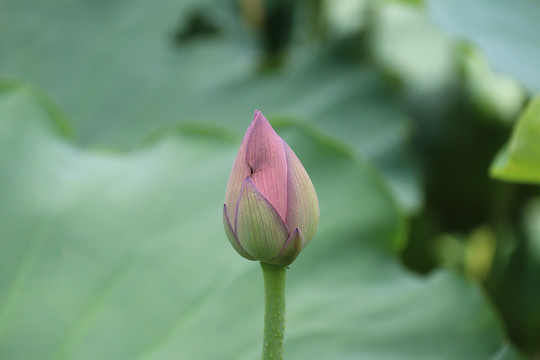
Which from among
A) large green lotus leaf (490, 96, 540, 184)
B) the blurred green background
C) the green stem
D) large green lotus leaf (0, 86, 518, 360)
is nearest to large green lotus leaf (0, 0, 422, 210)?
the blurred green background

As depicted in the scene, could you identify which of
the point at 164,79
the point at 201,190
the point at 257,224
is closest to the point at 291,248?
the point at 257,224

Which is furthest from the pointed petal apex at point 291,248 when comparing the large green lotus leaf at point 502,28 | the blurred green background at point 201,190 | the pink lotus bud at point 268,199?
the large green lotus leaf at point 502,28

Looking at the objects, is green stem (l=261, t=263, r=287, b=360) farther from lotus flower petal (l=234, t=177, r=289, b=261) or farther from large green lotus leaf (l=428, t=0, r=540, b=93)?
large green lotus leaf (l=428, t=0, r=540, b=93)

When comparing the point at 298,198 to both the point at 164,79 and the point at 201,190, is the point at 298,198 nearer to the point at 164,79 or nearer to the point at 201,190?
the point at 201,190

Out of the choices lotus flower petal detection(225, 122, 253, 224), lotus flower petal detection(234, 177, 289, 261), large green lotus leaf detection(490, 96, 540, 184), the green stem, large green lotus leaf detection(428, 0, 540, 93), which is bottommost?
the green stem

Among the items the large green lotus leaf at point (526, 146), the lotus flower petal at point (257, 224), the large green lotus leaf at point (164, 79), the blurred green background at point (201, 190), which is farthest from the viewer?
the large green lotus leaf at point (164, 79)

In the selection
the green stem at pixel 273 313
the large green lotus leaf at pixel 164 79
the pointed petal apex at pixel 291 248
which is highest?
the large green lotus leaf at pixel 164 79

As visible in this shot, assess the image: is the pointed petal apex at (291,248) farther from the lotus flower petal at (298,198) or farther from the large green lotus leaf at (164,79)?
the large green lotus leaf at (164,79)

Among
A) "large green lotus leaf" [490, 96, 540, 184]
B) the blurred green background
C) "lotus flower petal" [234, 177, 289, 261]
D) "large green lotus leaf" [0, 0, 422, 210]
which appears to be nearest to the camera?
"lotus flower petal" [234, 177, 289, 261]
